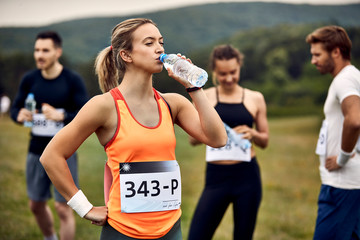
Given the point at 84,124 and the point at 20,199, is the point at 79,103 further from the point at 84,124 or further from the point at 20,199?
the point at 20,199

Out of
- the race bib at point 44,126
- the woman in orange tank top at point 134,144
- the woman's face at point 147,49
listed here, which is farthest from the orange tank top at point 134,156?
the race bib at point 44,126

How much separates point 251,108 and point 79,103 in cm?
186

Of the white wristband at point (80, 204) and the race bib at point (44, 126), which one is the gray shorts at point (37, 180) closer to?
the race bib at point (44, 126)

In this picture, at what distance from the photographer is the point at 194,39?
64.0 ft

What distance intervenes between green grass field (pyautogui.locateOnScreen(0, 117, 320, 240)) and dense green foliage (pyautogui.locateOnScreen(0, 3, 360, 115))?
124 centimetres

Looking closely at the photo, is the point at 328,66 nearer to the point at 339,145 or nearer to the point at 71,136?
the point at 339,145

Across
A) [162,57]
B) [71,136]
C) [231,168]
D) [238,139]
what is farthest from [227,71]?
[71,136]

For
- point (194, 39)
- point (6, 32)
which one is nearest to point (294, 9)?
point (194, 39)

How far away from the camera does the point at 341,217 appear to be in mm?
3689

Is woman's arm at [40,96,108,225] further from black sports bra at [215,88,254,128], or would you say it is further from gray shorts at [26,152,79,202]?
gray shorts at [26,152,79,202]

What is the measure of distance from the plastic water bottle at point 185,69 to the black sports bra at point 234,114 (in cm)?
180

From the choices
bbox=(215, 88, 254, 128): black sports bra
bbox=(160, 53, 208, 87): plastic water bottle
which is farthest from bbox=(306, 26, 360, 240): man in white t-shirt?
bbox=(160, 53, 208, 87): plastic water bottle

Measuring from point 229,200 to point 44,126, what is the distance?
Result: 7.03 feet

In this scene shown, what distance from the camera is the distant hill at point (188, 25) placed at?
18.3m
